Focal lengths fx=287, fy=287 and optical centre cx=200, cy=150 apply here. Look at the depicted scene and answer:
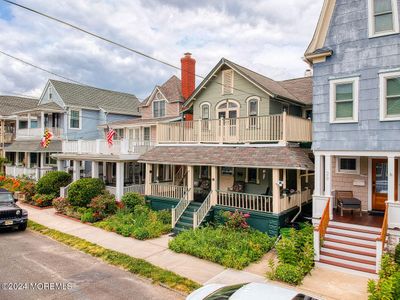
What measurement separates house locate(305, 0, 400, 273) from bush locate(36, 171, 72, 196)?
18.8 meters

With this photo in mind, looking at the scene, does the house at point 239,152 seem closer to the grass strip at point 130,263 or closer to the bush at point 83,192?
the bush at point 83,192

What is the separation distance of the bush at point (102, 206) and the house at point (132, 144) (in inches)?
45.8

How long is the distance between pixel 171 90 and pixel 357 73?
1672 cm

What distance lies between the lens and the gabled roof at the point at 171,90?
81.5 ft

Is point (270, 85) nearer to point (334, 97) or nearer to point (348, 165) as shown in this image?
point (334, 97)

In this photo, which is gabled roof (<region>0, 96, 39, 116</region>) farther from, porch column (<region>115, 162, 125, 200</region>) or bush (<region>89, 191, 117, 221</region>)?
bush (<region>89, 191, 117, 221</region>)

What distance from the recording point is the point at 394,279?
767 cm

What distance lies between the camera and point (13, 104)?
40.9m

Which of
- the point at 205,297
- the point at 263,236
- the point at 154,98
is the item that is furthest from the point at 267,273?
the point at 154,98

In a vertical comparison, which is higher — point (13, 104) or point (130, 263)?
point (13, 104)

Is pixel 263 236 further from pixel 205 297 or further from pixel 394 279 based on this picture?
pixel 205 297

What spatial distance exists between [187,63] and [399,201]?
16.5 metres

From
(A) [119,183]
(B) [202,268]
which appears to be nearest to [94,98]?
(A) [119,183]

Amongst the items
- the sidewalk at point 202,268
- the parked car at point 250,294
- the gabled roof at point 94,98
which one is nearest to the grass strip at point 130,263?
the sidewalk at point 202,268
